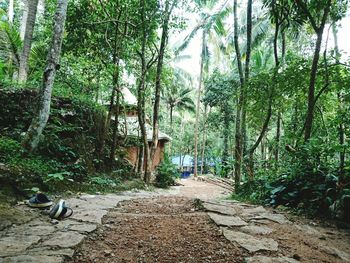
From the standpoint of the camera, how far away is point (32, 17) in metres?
7.73

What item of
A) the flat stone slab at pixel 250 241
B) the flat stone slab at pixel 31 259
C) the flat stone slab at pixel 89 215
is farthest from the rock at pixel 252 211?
the flat stone slab at pixel 31 259

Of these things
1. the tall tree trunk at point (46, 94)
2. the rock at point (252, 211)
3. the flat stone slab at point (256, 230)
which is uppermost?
the tall tree trunk at point (46, 94)

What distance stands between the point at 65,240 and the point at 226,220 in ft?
6.25

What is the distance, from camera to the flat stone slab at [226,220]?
311 centimetres

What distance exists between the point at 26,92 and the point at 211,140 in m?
23.7

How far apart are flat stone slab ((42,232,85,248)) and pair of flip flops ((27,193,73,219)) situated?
552mm

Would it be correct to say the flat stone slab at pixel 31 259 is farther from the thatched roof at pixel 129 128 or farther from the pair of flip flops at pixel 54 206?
the thatched roof at pixel 129 128

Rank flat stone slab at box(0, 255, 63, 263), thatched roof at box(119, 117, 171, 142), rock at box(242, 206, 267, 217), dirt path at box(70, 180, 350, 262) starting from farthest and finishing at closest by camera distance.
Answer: thatched roof at box(119, 117, 171, 142) → rock at box(242, 206, 267, 217) → dirt path at box(70, 180, 350, 262) → flat stone slab at box(0, 255, 63, 263)

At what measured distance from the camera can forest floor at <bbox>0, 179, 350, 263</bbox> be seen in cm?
218

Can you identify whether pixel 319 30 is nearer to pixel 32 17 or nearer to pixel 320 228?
pixel 320 228

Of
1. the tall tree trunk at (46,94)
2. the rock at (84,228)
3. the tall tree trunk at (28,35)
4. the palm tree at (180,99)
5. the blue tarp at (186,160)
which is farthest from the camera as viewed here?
the blue tarp at (186,160)

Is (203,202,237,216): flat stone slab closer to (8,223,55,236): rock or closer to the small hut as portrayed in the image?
(8,223,55,236): rock

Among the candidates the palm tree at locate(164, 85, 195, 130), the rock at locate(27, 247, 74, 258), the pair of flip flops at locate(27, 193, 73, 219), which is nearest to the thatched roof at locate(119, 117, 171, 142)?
the pair of flip flops at locate(27, 193, 73, 219)

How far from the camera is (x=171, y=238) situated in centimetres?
272
